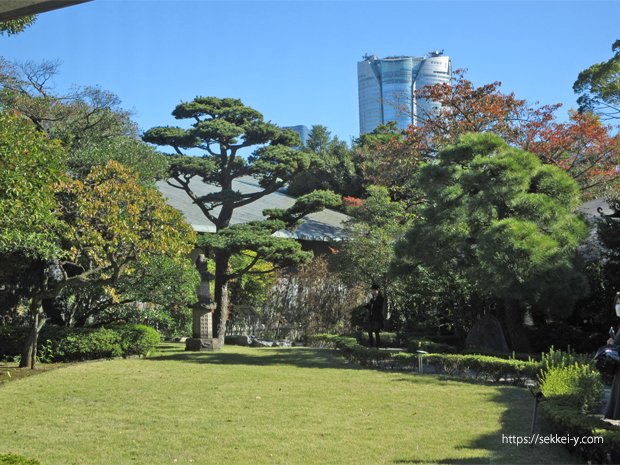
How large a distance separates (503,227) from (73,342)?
9.40 m

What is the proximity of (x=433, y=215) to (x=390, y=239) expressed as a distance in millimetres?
4945

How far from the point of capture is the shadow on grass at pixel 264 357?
13.9 metres

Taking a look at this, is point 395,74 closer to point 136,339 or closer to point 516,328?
point 516,328

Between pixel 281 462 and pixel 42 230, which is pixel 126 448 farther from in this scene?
pixel 42 230

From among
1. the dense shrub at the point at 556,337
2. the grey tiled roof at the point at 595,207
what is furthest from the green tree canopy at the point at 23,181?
the grey tiled roof at the point at 595,207

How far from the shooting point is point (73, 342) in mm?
13953

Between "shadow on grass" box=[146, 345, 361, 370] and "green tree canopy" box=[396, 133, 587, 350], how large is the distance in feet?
9.69

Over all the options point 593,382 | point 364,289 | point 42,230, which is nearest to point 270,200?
point 364,289

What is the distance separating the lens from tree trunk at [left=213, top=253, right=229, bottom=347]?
727 inches

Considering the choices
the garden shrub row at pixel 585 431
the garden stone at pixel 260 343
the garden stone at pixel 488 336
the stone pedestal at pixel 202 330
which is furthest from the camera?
the garden stone at pixel 260 343

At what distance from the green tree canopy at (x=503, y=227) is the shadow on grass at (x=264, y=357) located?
9.69 ft

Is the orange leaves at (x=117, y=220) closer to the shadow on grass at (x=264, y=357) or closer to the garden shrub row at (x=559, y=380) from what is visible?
the shadow on grass at (x=264, y=357)

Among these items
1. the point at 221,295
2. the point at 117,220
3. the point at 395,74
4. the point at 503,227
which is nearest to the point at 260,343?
the point at 221,295

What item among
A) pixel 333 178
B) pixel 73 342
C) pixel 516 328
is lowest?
pixel 73 342
